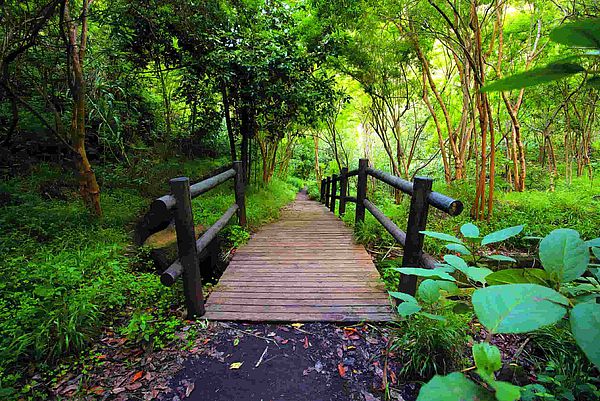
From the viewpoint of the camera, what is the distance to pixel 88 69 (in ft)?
12.8

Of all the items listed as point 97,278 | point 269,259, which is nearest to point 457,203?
point 269,259

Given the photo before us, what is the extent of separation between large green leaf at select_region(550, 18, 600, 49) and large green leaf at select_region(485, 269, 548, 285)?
0.48 metres

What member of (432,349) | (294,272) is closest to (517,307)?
(432,349)

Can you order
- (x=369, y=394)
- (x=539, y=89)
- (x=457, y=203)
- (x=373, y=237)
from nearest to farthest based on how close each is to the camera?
(x=369, y=394), (x=457, y=203), (x=373, y=237), (x=539, y=89)

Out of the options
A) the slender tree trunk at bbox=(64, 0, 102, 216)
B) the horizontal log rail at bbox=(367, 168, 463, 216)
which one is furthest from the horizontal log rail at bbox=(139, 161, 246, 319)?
the slender tree trunk at bbox=(64, 0, 102, 216)

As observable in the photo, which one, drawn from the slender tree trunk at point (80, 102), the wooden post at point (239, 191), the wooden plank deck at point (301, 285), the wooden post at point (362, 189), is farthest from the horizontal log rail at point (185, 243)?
the wooden post at point (362, 189)

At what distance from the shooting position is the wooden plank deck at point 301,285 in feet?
7.38

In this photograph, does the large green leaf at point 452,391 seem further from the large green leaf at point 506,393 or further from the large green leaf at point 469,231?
the large green leaf at point 469,231

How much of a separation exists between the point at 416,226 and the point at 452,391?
1760mm

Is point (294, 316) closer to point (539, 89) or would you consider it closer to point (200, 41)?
point (200, 41)

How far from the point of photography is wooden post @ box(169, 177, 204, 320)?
6.88 ft

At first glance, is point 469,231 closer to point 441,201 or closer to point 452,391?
point 452,391

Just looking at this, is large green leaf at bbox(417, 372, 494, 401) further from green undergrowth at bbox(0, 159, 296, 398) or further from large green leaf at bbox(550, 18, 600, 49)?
green undergrowth at bbox(0, 159, 296, 398)

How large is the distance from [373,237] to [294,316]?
184cm
